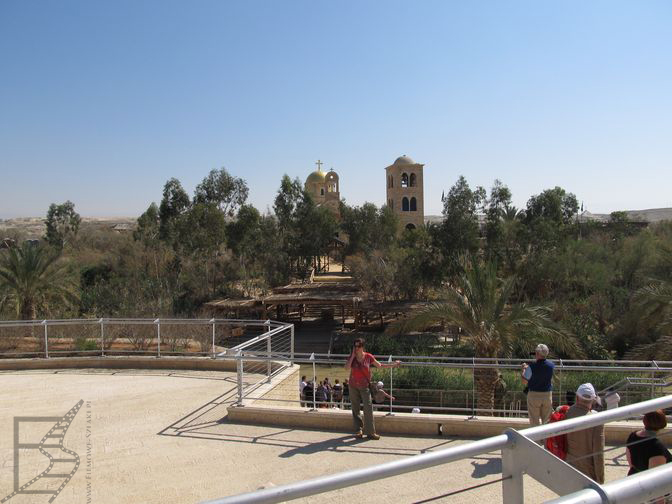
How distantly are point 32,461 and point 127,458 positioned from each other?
1082 mm

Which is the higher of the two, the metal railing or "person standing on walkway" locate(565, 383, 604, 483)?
"person standing on walkway" locate(565, 383, 604, 483)

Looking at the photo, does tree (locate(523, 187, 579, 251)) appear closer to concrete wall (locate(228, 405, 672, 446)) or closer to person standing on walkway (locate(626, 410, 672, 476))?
concrete wall (locate(228, 405, 672, 446))

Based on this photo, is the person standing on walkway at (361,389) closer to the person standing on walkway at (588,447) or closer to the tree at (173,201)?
the person standing on walkway at (588,447)

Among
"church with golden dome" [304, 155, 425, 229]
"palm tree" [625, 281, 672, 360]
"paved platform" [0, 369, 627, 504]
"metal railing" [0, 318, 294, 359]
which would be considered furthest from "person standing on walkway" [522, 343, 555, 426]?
"church with golden dome" [304, 155, 425, 229]

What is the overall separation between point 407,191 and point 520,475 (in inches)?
2328

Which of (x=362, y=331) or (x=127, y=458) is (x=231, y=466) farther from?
(x=362, y=331)

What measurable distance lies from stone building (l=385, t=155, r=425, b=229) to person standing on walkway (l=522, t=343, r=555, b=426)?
53481 millimetres

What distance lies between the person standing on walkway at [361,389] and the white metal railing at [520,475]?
15.2ft

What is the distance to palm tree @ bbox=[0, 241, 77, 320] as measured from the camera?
19203mm

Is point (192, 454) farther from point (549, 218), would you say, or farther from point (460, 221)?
point (549, 218)

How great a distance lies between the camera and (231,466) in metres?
6.10

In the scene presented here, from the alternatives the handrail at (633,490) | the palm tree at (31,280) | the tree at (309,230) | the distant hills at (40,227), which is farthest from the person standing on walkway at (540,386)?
the distant hills at (40,227)

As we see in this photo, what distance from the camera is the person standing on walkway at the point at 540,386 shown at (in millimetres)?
6156

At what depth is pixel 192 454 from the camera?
6.51m
